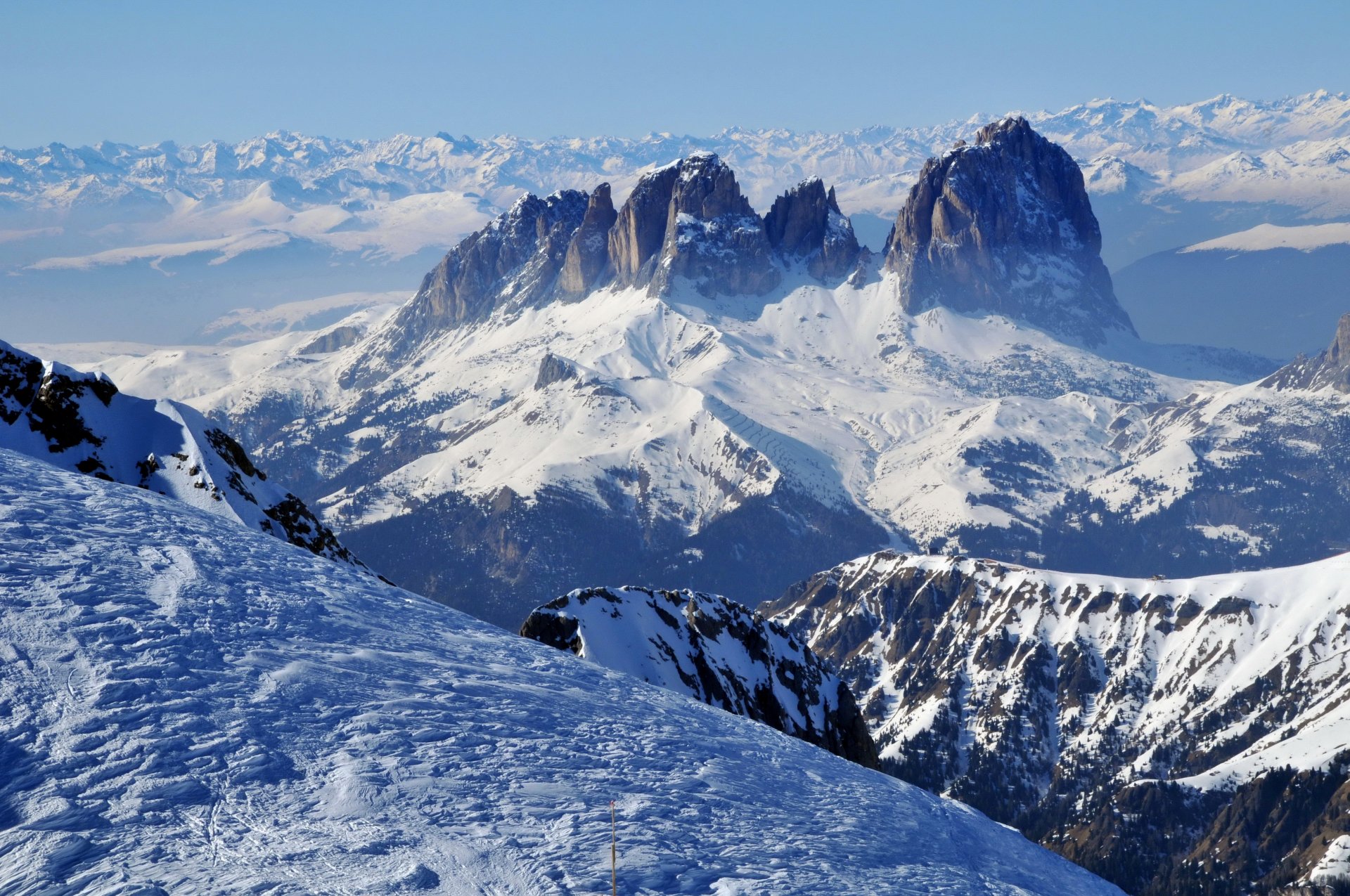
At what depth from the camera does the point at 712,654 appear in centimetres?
13100

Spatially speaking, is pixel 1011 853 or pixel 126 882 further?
pixel 1011 853

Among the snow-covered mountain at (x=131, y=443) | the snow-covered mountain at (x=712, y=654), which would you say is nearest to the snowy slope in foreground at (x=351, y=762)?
the snow-covered mountain at (x=131, y=443)

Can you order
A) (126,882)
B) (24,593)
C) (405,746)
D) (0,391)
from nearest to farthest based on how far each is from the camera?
(126,882) → (405,746) → (24,593) → (0,391)

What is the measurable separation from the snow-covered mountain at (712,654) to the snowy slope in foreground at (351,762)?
52537 millimetres

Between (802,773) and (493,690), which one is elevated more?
(493,690)

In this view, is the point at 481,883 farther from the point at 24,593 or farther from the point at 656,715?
the point at 24,593

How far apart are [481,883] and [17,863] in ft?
38.8

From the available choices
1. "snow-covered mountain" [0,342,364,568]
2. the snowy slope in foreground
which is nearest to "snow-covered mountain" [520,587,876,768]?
"snow-covered mountain" [0,342,364,568]

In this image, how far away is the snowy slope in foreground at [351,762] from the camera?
32.5 metres

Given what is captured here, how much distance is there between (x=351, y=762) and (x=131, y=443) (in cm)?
6048

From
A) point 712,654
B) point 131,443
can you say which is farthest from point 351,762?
point 712,654

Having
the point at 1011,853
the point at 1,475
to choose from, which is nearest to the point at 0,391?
the point at 1,475

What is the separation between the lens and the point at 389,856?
32906mm

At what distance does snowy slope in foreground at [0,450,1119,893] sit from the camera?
32.5m
